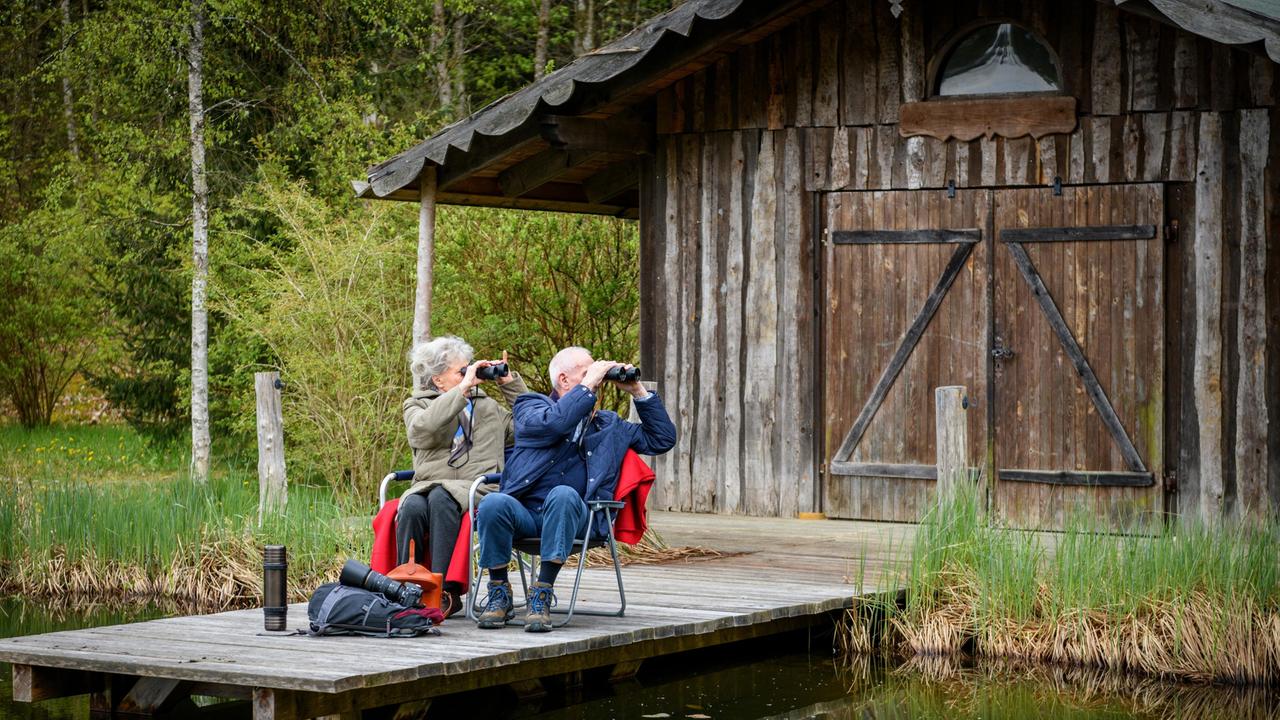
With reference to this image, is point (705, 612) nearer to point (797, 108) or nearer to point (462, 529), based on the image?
point (462, 529)

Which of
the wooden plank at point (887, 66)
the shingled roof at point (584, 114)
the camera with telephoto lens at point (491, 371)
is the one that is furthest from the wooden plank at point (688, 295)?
the camera with telephoto lens at point (491, 371)

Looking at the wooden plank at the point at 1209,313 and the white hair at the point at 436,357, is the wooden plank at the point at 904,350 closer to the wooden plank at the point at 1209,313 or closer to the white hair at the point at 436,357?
the wooden plank at the point at 1209,313

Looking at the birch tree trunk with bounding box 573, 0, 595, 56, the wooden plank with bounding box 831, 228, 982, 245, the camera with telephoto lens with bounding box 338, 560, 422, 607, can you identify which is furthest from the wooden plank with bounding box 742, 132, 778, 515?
the birch tree trunk with bounding box 573, 0, 595, 56

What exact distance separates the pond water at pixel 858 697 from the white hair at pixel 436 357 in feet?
4.85

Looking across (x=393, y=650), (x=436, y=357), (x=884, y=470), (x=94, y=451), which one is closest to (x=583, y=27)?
(x=94, y=451)

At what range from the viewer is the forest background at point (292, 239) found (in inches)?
551

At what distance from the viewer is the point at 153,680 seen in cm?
695

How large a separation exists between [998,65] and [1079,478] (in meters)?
2.69

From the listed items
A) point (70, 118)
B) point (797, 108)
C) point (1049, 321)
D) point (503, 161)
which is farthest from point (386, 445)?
point (70, 118)

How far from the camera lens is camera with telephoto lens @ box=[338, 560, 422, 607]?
670cm

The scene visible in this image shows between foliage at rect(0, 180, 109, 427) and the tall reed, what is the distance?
1483cm

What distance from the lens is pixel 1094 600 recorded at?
24.4 ft

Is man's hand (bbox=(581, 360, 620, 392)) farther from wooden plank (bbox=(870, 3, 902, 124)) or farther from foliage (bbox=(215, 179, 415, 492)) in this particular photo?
foliage (bbox=(215, 179, 415, 492))

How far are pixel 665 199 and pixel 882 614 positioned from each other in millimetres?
4306
